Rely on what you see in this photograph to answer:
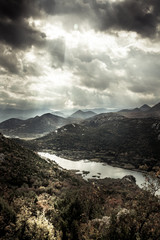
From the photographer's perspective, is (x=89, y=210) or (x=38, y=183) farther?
(x=38, y=183)

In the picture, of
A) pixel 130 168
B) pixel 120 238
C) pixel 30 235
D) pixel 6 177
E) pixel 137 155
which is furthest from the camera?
pixel 137 155

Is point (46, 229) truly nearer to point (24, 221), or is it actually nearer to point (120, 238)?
point (24, 221)

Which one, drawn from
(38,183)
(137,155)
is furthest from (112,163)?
(38,183)

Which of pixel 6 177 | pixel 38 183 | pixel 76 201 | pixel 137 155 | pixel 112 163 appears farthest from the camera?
pixel 137 155

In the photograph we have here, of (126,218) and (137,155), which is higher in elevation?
(126,218)

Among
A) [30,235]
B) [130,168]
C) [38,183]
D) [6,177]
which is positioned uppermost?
[30,235]

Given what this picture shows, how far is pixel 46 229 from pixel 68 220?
535cm

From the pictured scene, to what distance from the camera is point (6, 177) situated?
121ft

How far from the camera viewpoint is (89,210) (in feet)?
78.1

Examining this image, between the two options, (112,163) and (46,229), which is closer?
(46,229)

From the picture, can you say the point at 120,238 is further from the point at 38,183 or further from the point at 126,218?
the point at 38,183

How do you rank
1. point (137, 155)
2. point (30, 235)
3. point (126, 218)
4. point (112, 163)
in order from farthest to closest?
point (137, 155) → point (112, 163) → point (126, 218) → point (30, 235)

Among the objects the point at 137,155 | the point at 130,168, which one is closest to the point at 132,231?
the point at 130,168

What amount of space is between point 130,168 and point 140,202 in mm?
152352
